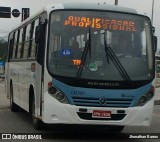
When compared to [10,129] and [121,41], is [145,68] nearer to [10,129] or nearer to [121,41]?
[121,41]

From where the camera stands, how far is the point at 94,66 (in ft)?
35.2

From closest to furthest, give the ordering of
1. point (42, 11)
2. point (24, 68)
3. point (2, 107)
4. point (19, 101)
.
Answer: point (42, 11)
point (24, 68)
point (19, 101)
point (2, 107)

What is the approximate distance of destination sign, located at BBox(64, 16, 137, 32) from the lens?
11008mm

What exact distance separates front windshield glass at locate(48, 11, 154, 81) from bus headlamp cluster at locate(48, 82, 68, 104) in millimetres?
320

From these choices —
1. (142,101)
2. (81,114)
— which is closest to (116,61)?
(142,101)

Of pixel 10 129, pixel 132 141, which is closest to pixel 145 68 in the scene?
pixel 132 141

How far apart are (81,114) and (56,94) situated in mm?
658

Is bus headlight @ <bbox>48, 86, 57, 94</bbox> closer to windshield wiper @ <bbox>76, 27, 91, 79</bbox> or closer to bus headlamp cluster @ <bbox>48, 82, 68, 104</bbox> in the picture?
bus headlamp cluster @ <bbox>48, 82, 68, 104</bbox>

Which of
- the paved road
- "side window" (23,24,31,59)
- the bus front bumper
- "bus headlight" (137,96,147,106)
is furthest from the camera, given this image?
"side window" (23,24,31,59)

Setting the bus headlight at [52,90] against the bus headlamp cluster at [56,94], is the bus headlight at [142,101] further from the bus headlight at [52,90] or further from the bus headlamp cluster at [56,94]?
the bus headlight at [52,90]

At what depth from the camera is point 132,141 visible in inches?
432

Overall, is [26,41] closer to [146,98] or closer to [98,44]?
[98,44]

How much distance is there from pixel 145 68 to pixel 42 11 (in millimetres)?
2707

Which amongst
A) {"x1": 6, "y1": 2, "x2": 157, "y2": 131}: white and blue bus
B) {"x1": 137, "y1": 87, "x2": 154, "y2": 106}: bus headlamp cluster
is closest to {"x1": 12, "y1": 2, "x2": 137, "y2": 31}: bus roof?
{"x1": 6, "y1": 2, "x2": 157, "y2": 131}: white and blue bus
